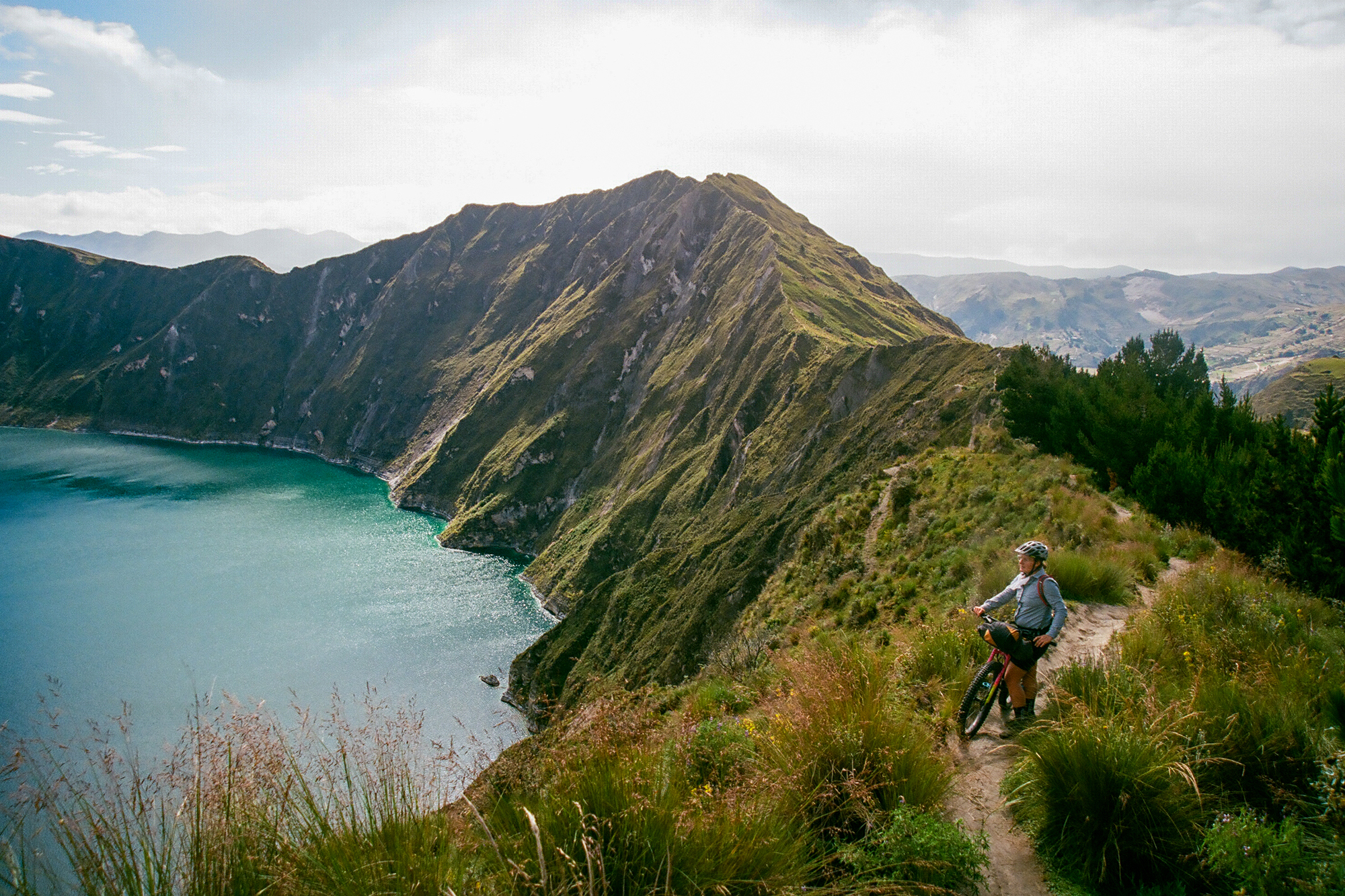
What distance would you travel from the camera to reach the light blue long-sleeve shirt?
28.7 ft

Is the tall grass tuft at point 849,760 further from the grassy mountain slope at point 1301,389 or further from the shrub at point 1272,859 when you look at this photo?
the grassy mountain slope at point 1301,389

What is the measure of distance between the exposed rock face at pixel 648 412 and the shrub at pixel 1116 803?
4.90 m

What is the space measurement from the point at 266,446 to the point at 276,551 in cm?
11974

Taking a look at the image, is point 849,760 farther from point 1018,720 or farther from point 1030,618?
point 1030,618

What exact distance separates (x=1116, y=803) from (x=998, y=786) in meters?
1.75

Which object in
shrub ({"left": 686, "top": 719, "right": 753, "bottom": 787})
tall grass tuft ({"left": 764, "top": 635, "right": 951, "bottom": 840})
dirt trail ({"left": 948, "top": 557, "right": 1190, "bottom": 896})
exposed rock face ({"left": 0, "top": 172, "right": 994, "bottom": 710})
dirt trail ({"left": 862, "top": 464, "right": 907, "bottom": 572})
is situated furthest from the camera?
exposed rock face ({"left": 0, "top": 172, "right": 994, "bottom": 710})

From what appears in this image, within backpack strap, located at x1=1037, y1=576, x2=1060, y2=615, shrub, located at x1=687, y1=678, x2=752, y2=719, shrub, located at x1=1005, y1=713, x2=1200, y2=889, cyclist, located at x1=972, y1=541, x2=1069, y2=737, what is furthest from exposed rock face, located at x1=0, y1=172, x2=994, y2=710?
backpack strap, located at x1=1037, y1=576, x2=1060, y2=615

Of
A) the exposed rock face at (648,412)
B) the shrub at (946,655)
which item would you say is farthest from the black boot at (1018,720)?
the exposed rock face at (648,412)

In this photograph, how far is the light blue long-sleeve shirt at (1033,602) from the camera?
8734 mm

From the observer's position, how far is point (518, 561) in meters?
106

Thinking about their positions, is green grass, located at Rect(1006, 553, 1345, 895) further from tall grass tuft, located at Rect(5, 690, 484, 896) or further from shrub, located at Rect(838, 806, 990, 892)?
tall grass tuft, located at Rect(5, 690, 484, 896)

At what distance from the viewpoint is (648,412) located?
113 m

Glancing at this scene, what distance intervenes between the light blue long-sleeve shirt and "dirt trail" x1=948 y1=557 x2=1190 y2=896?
94cm

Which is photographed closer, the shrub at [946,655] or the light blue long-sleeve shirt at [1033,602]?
the light blue long-sleeve shirt at [1033,602]
